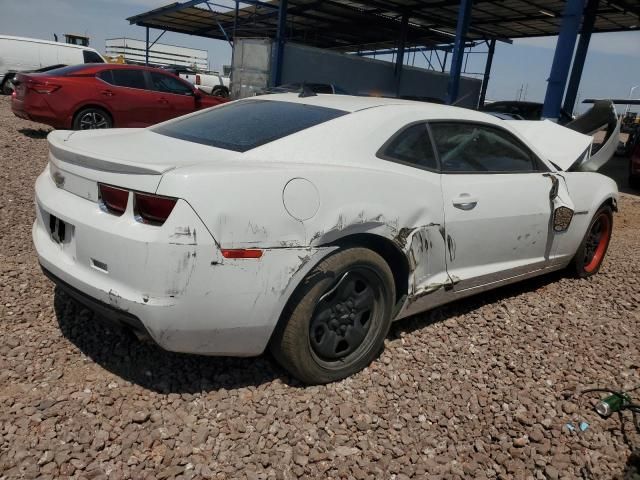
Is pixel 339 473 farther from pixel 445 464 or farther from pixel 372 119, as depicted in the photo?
pixel 372 119

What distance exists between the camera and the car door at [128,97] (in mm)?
8875

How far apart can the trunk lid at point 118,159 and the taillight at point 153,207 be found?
35 mm

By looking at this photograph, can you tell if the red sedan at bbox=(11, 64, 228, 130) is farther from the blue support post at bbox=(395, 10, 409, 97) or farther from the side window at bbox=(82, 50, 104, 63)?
the blue support post at bbox=(395, 10, 409, 97)

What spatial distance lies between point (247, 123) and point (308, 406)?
4.97 feet

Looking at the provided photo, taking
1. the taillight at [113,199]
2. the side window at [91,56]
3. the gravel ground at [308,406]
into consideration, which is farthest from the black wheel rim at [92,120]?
the side window at [91,56]

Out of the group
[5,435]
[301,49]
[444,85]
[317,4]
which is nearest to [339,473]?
[5,435]

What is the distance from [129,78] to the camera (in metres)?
9.23

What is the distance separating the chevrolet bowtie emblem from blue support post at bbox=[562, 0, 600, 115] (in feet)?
51.7

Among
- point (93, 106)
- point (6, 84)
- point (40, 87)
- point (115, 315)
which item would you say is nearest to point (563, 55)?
point (93, 106)

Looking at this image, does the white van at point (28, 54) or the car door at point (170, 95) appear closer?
the car door at point (170, 95)

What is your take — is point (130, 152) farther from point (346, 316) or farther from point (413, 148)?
point (413, 148)

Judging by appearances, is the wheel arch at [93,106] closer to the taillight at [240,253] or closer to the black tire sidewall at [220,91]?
the taillight at [240,253]

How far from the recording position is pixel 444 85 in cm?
2350

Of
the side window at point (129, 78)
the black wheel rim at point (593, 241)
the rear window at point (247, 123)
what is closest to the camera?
the rear window at point (247, 123)
